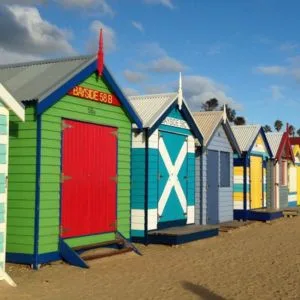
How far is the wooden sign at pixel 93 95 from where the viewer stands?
1023cm

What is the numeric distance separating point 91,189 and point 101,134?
1.19 m

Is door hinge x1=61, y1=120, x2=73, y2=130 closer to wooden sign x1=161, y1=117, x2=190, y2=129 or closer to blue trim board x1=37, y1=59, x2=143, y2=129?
blue trim board x1=37, y1=59, x2=143, y2=129

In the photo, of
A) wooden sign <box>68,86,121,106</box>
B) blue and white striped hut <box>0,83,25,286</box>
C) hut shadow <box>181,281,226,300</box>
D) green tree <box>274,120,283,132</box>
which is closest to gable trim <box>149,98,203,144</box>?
wooden sign <box>68,86,121,106</box>

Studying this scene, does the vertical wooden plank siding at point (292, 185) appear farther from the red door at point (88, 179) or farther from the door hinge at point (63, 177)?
the door hinge at point (63, 177)

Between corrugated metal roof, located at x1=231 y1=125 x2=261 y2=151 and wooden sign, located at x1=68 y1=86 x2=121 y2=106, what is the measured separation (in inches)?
344

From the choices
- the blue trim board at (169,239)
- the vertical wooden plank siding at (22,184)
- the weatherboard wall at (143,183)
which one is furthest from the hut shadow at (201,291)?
the weatherboard wall at (143,183)

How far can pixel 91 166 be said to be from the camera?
34.8 ft

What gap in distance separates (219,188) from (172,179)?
11.7 ft

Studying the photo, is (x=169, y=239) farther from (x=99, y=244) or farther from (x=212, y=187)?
(x=212, y=187)

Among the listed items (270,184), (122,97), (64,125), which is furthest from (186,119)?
(270,184)

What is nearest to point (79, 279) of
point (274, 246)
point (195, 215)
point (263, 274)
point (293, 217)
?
point (263, 274)

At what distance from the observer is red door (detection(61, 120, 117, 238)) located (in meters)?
9.95

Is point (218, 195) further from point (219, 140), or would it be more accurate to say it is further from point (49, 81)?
point (49, 81)

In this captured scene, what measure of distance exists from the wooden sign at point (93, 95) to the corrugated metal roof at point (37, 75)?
396 mm
